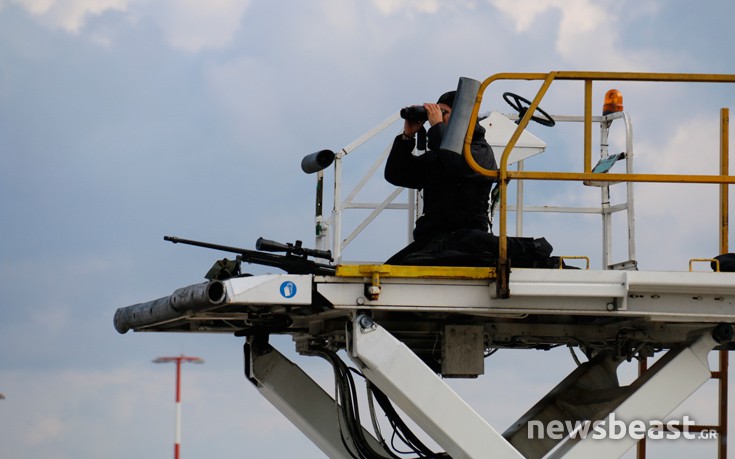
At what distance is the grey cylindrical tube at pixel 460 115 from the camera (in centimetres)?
984

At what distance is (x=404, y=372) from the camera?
9.82 m

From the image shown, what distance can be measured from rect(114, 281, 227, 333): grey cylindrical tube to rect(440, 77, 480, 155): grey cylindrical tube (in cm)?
186

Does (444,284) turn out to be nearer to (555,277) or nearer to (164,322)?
(555,277)

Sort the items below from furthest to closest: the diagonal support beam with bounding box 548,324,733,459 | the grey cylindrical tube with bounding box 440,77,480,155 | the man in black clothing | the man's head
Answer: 1. the man's head
2. the man in black clothing
3. the diagonal support beam with bounding box 548,324,733,459
4. the grey cylindrical tube with bounding box 440,77,480,155

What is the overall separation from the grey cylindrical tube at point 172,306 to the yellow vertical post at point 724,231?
3.84m

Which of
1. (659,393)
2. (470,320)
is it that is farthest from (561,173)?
(659,393)

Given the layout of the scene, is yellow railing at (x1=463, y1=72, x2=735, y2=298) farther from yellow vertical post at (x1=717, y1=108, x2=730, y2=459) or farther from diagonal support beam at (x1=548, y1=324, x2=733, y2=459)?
diagonal support beam at (x1=548, y1=324, x2=733, y2=459)

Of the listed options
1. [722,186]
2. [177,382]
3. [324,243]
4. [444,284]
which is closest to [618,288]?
[444,284]

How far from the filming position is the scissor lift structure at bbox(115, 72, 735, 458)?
32.1ft

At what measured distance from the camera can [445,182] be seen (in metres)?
10.8

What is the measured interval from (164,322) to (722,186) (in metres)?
4.62

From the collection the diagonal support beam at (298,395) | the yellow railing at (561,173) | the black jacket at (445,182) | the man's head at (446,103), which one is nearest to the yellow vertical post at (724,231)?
the yellow railing at (561,173)

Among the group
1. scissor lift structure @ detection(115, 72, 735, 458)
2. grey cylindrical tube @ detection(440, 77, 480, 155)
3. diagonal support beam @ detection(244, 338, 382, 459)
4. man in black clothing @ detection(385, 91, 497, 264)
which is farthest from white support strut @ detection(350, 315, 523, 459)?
diagonal support beam @ detection(244, 338, 382, 459)

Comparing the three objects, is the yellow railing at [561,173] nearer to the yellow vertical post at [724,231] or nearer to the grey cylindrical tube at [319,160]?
the yellow vertical post at [724,231]
